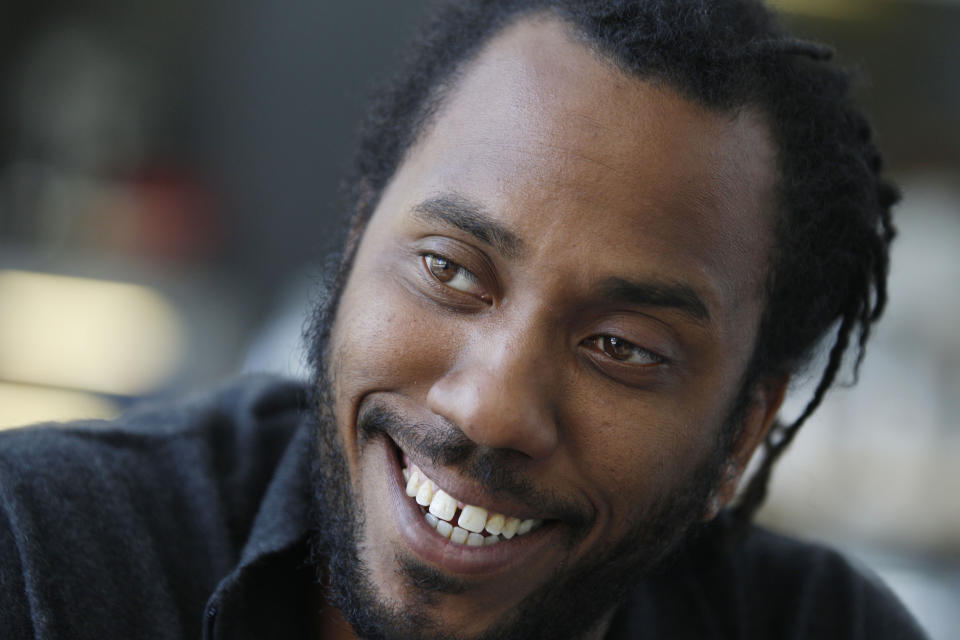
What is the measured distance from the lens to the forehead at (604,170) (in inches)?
72.2

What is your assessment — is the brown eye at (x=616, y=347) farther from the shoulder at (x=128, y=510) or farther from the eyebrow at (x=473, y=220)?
the shoulder at (x=128, y=510)

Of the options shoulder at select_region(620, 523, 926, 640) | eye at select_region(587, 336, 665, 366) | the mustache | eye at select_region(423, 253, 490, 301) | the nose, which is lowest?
shoulder at select_region(620, 523, 926, 640)

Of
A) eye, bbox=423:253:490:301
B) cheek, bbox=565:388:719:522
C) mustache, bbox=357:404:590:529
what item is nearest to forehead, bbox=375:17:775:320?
eye, bbox=423:253:490:301

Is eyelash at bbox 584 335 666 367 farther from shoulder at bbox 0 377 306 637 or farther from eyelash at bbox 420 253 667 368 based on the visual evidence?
shoulder at bbox 0 377 306 637

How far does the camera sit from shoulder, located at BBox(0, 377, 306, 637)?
1.82 meters

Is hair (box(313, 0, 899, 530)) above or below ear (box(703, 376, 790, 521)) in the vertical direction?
above

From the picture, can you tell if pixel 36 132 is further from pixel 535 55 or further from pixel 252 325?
pixel 535 55

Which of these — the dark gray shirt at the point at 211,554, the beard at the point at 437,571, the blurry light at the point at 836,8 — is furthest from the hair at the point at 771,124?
the blurry light at the point at 836,8

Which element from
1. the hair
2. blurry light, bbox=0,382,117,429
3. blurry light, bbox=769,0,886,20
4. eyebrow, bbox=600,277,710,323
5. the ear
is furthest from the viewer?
blurry light, bbox=769,0,886,20

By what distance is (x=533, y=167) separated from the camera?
1.87m

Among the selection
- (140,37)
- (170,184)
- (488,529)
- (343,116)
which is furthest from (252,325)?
(488,529)

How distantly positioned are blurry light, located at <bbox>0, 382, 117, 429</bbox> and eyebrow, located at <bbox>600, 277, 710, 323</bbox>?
390cm

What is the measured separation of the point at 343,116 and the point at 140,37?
148cm

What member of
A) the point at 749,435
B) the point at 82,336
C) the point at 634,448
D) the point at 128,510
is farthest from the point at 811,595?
the point at 82,336
